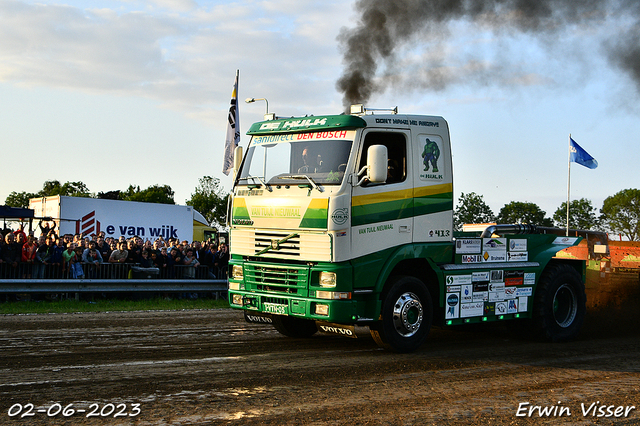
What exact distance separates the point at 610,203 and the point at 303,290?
11215 centimetres

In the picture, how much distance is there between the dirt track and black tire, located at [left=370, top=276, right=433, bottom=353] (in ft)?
0.75

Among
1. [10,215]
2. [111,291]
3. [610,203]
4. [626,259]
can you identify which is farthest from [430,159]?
[610,203]

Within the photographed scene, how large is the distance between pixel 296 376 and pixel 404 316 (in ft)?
7.34

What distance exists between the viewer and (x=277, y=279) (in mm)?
8898

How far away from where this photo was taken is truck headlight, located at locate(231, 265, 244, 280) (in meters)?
9.38

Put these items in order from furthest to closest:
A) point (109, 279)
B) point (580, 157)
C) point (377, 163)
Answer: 1. point (580, 157)
2. point (109, 279)
3. point (377, 163)

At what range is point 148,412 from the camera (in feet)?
18.0

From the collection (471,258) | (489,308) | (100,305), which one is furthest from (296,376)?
(100,305)

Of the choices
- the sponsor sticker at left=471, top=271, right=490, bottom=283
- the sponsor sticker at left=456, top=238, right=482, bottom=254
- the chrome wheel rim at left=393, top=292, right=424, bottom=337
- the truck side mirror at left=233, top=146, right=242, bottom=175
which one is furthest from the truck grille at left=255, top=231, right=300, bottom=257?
the sponsor sticker at left=471, top=271, right=490, bottom=283

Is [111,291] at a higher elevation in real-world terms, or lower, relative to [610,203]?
lower

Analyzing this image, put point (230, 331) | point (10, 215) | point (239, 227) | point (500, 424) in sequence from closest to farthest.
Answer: point (500, 424) → point (239, 227) → point (230, 331) → point (10, 215)

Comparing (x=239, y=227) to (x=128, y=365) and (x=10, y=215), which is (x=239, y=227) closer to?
(x=128, y=365)

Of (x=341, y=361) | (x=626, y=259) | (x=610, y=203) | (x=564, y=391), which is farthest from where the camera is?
(x=610, y=203)

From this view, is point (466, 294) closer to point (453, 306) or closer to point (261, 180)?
point (453, 306)
